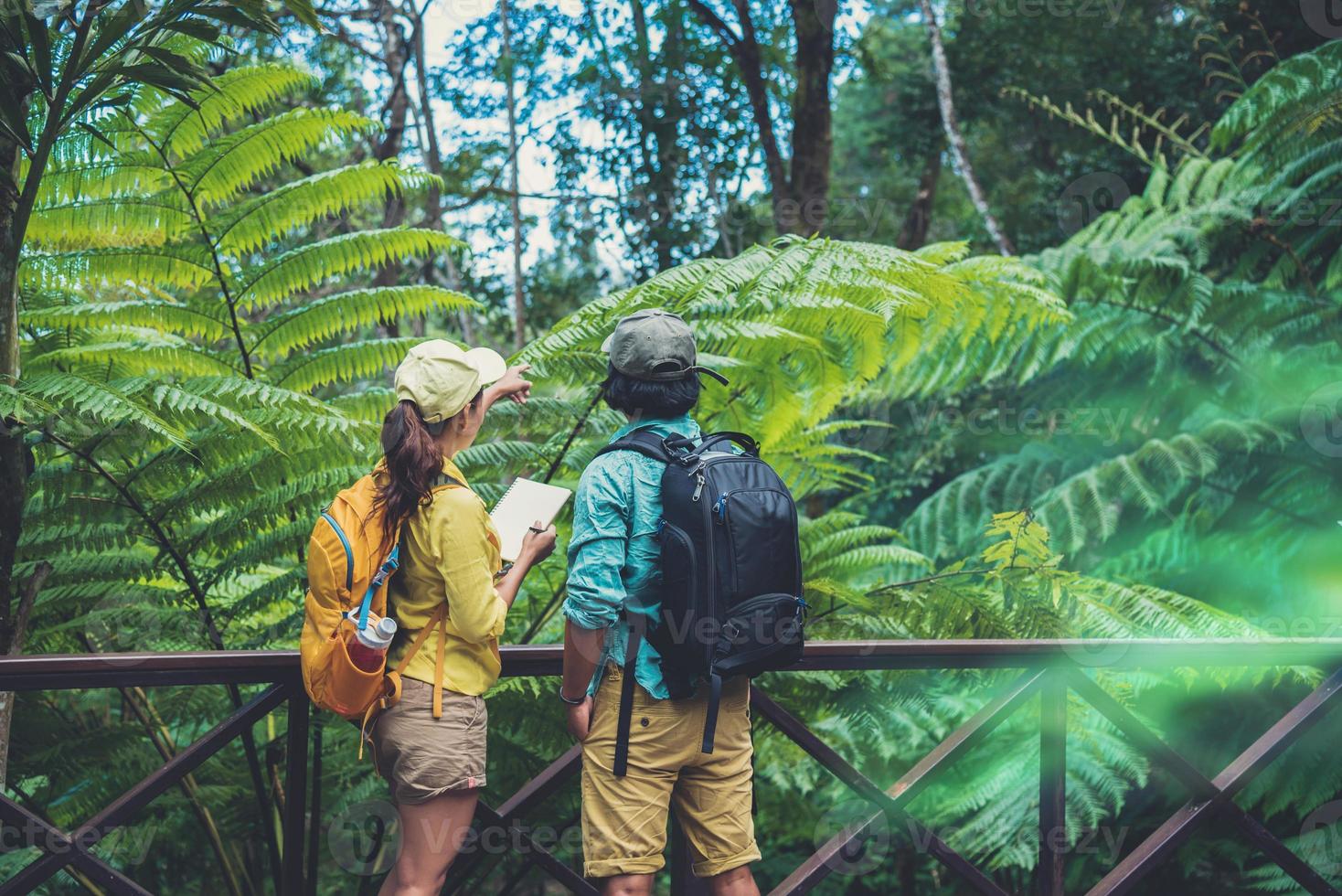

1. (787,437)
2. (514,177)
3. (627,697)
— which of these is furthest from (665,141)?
(627,697)

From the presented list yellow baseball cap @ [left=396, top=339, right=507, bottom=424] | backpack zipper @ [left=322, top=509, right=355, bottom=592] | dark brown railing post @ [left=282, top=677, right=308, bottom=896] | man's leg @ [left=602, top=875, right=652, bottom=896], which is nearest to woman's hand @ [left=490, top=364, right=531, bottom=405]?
yellow baseball cap @ [left=396, top=339, right=507, bottom=424]

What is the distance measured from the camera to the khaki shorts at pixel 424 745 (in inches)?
70.0

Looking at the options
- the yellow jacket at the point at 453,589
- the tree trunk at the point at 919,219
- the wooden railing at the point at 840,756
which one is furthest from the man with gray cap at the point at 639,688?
the tree trunk at the point at 919,219

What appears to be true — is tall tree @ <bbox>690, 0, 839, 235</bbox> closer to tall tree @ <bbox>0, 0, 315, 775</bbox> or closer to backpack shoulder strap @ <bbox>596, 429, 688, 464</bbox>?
tall tree @ <bbox>0, 0, 315, 775</bbox>

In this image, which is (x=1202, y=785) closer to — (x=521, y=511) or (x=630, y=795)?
(x=630, y=795)

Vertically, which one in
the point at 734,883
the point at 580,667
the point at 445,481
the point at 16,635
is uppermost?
the point at 445,481

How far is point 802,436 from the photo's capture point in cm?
361

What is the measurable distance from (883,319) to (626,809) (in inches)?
66.6

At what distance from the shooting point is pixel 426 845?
1.79 metres

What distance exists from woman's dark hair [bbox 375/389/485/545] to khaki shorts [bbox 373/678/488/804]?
28 cm

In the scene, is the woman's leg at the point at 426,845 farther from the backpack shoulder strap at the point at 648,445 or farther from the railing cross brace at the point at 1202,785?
the railing cross brace at the point at 1202,785

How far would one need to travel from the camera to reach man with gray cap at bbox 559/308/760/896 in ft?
5.70

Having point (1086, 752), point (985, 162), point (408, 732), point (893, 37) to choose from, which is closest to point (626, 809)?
point (408, 732)

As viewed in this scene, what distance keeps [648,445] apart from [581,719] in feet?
1.56
